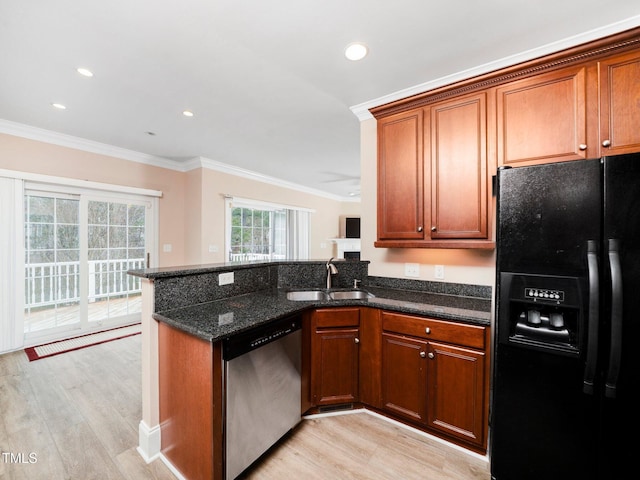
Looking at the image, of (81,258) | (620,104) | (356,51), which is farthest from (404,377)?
(81,258)

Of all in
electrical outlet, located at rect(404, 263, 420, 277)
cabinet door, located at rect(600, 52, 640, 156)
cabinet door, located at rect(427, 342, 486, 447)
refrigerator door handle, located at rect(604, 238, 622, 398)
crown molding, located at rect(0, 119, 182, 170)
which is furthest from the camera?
crown molding, located at rect(0, 119, 182, 170)

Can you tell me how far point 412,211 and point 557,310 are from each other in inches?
44.0

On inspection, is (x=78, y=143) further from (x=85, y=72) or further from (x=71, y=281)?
(x=85, y=72)

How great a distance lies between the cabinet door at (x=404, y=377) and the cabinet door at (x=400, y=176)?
82cm

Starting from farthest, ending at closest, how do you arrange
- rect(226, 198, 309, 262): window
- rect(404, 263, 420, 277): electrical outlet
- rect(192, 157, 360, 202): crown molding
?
rect(226, 198, 309, 262): window
rect(192, 157, 360, 202): crown molding
rect(404, 263, 420, 277): electrical outlet

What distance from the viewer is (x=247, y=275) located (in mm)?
2266

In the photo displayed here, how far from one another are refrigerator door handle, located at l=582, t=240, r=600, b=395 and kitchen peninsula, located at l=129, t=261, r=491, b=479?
1.58 ft

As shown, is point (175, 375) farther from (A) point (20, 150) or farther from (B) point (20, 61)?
(A) point (20, 150)

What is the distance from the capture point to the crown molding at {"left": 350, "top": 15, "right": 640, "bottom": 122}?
160cm

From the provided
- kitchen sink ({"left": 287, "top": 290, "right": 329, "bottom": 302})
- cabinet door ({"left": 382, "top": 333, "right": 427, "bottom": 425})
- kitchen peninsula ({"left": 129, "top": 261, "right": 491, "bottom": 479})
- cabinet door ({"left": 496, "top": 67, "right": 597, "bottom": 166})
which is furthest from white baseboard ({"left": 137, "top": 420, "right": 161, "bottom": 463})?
cabinet door ({"left": 496, "top": 67, "right": 597, "bottom": 166})

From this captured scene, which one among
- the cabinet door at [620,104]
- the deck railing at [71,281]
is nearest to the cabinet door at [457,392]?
the cabinet door at [620,104]

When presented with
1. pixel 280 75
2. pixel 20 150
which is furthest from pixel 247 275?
pixel 20 150

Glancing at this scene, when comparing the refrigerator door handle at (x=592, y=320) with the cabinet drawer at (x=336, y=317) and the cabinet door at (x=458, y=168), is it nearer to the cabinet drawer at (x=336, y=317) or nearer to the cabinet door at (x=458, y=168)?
the cabinet door at (x=458, y=168)

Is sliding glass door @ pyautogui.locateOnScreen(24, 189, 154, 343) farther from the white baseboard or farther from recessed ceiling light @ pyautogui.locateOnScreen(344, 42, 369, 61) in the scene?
recessed ceiling light @ pyautogui.locateOnScreen(344, 42, 369, 61)
